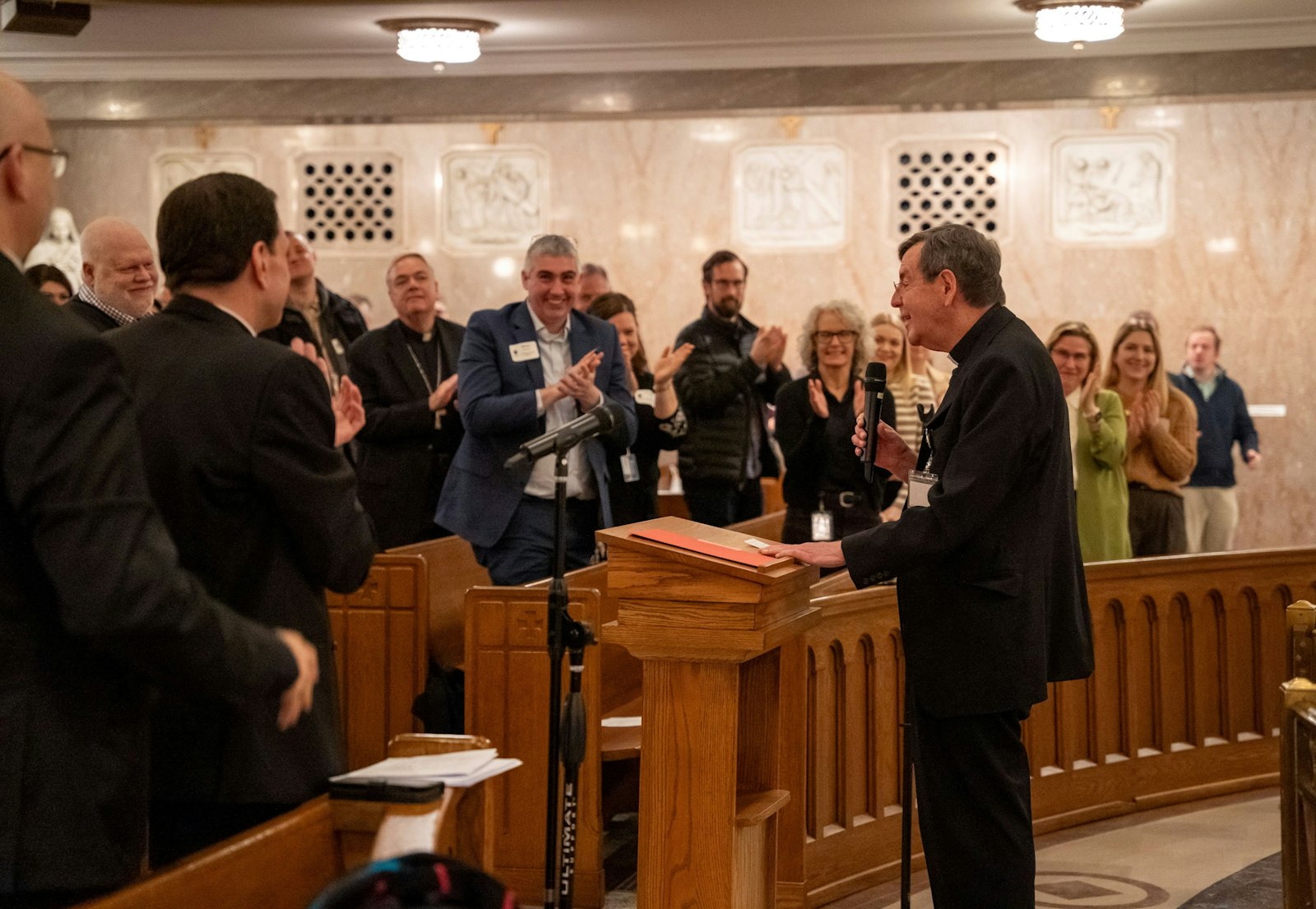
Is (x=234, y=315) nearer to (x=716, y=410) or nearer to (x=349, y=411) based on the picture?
(x=349, y=411)

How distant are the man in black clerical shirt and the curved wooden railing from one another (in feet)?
5.97

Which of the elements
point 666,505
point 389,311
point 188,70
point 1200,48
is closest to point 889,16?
point 1200,48

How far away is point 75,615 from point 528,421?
2.83 m

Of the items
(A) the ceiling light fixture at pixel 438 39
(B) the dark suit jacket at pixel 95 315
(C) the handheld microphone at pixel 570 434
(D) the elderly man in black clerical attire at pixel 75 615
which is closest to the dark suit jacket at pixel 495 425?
(B) the dark suit jacket at pixel 95 315

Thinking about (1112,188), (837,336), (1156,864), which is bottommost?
(1156,864)

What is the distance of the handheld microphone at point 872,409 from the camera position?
10.8 feet

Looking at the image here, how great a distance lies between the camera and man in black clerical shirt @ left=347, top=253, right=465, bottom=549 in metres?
5.25

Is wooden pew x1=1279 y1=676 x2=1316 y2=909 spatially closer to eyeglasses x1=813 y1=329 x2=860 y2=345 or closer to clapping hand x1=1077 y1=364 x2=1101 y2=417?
eyeglasses x1=813 y1=329 x2=860 y2=345

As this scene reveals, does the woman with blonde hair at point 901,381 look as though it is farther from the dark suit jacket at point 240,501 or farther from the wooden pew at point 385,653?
the dark suit jacket at point 240,501

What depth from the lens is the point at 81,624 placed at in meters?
1.51

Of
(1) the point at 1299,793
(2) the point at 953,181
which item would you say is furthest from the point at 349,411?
(2) the point at 953,181

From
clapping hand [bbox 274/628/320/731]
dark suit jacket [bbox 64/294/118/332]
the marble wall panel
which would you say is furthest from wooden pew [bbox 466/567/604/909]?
the marble wall panel

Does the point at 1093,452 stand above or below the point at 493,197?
below

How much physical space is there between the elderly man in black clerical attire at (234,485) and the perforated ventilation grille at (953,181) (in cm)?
808
